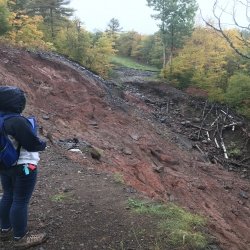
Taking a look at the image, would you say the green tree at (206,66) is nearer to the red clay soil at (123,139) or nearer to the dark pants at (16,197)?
the red clay soil at (123,139)

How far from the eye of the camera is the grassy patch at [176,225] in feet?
17.2

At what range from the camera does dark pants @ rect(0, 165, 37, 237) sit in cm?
437

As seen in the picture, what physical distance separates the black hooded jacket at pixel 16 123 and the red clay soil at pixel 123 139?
5.03 meters

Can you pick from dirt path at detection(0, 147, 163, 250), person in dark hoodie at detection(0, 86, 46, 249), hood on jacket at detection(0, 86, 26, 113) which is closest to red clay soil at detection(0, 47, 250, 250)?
dirt path at detection(0, 147, 163, 250)

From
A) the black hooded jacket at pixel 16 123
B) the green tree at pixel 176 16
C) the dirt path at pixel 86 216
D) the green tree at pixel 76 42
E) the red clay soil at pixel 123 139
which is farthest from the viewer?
the green tree at pixel 176 16

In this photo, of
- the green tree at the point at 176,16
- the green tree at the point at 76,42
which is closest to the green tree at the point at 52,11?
the green tree at the point at 76,42

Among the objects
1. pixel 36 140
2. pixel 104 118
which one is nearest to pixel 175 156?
pixel 104 118

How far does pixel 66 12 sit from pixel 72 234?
98.0 feet

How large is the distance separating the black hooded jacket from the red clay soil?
503cm

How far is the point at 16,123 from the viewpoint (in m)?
4.17

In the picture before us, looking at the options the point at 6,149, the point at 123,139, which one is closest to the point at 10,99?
the point at 6,149

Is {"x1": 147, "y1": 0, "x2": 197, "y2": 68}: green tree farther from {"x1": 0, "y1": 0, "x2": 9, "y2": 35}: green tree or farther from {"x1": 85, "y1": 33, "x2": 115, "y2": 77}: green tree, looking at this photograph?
{"x1": 0, "y1": 0, "x2": 9, "y2": 35}: green tree

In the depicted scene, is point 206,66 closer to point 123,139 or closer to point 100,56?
point 100,56

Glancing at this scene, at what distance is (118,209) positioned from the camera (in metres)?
6.15
